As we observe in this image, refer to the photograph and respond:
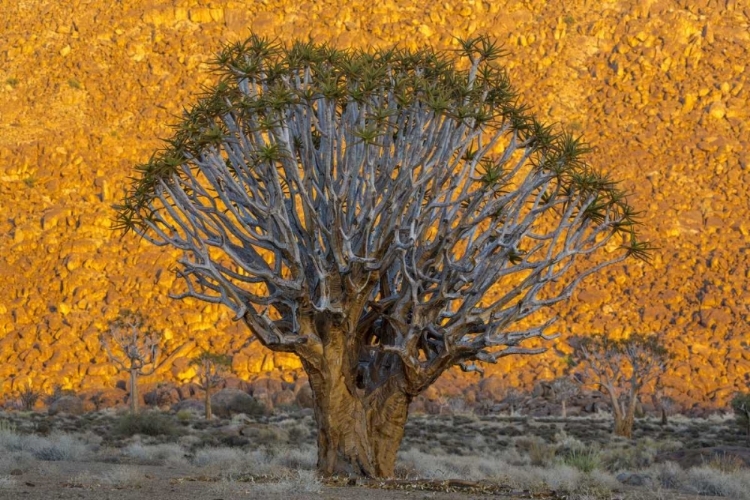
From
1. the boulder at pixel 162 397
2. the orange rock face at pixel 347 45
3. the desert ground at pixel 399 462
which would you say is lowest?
the desert ground at pixel 399 462

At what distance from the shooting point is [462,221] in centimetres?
1306

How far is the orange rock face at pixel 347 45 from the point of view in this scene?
42.9 meters

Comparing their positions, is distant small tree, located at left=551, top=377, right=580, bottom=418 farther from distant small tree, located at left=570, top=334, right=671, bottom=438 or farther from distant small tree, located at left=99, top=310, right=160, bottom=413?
distant small tree, located at left=99, top=310, right=160, bottom=413

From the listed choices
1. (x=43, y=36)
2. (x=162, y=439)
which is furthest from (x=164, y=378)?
(x=43, y=36)

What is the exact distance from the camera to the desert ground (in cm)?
1113

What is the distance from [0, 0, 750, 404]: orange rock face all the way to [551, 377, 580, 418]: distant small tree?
5.42ft

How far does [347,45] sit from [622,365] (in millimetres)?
24360

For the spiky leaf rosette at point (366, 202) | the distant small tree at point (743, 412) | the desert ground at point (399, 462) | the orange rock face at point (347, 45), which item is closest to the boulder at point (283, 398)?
the desert ground at point (399, 462)

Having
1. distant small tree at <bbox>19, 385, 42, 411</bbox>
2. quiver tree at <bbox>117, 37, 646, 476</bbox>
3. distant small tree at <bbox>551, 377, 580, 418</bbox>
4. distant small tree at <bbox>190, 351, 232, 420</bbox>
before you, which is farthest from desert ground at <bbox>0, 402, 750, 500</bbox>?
distant small tree at <bbox>19, 385, 42, 411</bbox>

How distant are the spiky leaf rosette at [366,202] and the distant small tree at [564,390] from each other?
1081 inches

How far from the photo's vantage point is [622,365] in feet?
138

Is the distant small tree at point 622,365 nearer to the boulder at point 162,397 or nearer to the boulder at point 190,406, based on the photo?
the boulder at point 190,406

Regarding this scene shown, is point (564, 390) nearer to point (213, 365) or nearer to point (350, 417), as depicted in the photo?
point (213, 365)

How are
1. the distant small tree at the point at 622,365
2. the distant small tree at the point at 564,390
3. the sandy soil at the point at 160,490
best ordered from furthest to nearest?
the distant small tree at the point at 564,390
the distant small tree at the point at 622,365
the sandy soil at the point at 160,490
